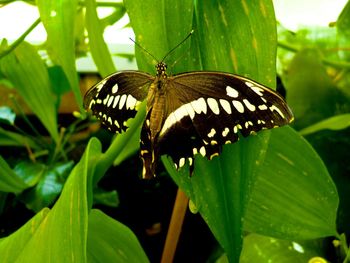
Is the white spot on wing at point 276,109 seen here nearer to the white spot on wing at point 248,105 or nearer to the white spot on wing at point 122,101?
the white spot on wing at point 248,105

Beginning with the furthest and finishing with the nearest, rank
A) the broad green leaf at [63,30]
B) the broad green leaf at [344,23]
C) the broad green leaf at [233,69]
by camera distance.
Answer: the broad green leaf at [344,23] < the broad green leaf at [63,30] < the broad green leaf at [233,69]

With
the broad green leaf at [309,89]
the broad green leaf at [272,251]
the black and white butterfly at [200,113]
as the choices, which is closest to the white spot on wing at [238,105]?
the black and white butterfly at [200,113]

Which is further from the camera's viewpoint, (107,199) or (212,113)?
(107,199)

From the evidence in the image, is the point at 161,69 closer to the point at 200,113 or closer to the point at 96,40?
the point at 200,113

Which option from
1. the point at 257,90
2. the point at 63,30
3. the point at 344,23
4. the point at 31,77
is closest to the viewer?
the point at 257,90

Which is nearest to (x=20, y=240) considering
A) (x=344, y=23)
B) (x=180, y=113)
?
(x=180, y=113)

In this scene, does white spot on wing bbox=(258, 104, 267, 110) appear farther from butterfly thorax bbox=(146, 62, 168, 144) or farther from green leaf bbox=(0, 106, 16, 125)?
green leaf bbox=(0, 106, 16, 125)

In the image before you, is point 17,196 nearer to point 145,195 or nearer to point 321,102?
point 145,195

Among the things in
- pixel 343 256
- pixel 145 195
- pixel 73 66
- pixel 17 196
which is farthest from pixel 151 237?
pixel 73 66
